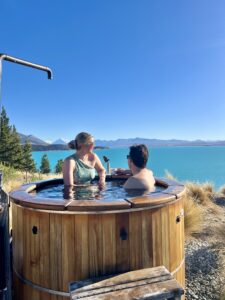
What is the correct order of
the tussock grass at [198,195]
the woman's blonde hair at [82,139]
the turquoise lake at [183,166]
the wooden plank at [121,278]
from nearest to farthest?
the wooden plank at [121,278]
the woman's blonde hair at [82,139]
the tussock grass at [198,195]
the turquoise lake at [183,166]

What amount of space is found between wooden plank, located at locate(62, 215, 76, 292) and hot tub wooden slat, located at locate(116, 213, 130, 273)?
35 centimetres

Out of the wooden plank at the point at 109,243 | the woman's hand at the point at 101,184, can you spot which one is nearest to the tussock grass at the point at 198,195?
the woman's hand at the point at 101,184

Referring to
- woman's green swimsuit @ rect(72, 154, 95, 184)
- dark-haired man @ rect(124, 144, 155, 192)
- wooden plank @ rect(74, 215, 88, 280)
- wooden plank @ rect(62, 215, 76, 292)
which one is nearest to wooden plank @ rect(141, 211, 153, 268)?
wooden plank @ rect(74, 215, 88, 280)

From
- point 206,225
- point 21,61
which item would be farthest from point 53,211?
point 206,225

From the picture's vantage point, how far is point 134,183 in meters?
3.07

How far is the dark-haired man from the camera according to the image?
3.04 meters

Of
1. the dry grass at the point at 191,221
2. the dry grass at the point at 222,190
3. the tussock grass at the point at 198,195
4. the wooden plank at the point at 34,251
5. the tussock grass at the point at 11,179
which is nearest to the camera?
the wooden plank at the point at 34,251

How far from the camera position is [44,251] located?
85.1 inches

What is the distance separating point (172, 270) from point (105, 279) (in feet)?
2.51

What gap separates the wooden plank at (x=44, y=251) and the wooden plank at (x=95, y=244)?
13.7 inches

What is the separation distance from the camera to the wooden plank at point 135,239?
2.11m

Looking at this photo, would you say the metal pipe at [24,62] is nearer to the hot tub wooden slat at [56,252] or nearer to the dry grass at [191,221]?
the hot tub wooden slat at [56,252]

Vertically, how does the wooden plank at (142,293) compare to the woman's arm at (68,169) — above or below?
below

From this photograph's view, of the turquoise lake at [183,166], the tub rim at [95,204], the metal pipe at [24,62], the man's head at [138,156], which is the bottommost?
the turquoise lake at [183,166]
